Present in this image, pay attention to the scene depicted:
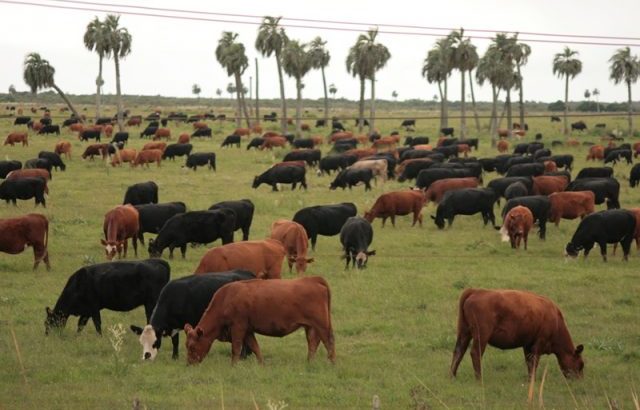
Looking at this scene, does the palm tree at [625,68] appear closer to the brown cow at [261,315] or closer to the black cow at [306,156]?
the black cow at [306,156]

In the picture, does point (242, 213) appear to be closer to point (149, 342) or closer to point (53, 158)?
point (149, 342)

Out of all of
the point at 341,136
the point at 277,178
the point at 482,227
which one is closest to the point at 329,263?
the point at 482,227

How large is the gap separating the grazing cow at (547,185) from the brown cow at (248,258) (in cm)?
1814

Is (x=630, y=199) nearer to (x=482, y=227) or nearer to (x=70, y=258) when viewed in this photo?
(x=482, y=227)

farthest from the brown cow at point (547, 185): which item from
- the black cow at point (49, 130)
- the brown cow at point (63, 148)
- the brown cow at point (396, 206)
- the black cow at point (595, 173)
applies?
the black cow at point (49, 130)

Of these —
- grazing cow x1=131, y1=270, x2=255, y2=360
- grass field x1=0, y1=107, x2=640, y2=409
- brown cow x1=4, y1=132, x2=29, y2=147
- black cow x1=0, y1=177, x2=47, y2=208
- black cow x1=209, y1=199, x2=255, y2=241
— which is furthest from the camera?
brown cow x1=4, y1=132, x2=29, y2=147

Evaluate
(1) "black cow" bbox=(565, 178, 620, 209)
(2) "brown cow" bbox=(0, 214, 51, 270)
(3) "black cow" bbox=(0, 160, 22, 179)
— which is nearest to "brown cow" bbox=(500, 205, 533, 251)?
(1) "black cow" bbox=(565, 178, 620, 209)

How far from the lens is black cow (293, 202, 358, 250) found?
24578 mm

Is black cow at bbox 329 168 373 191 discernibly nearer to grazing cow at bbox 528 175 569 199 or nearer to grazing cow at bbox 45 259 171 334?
grazing cow at bbox 528 175 569 199

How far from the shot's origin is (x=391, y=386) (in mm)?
11844

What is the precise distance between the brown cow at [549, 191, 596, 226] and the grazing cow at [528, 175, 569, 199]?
469cm

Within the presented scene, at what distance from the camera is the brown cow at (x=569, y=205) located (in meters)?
28.5

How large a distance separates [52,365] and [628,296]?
1144 cm

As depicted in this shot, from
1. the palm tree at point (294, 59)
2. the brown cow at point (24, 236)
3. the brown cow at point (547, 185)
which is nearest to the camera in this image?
the brown cow at point (24, 236)
